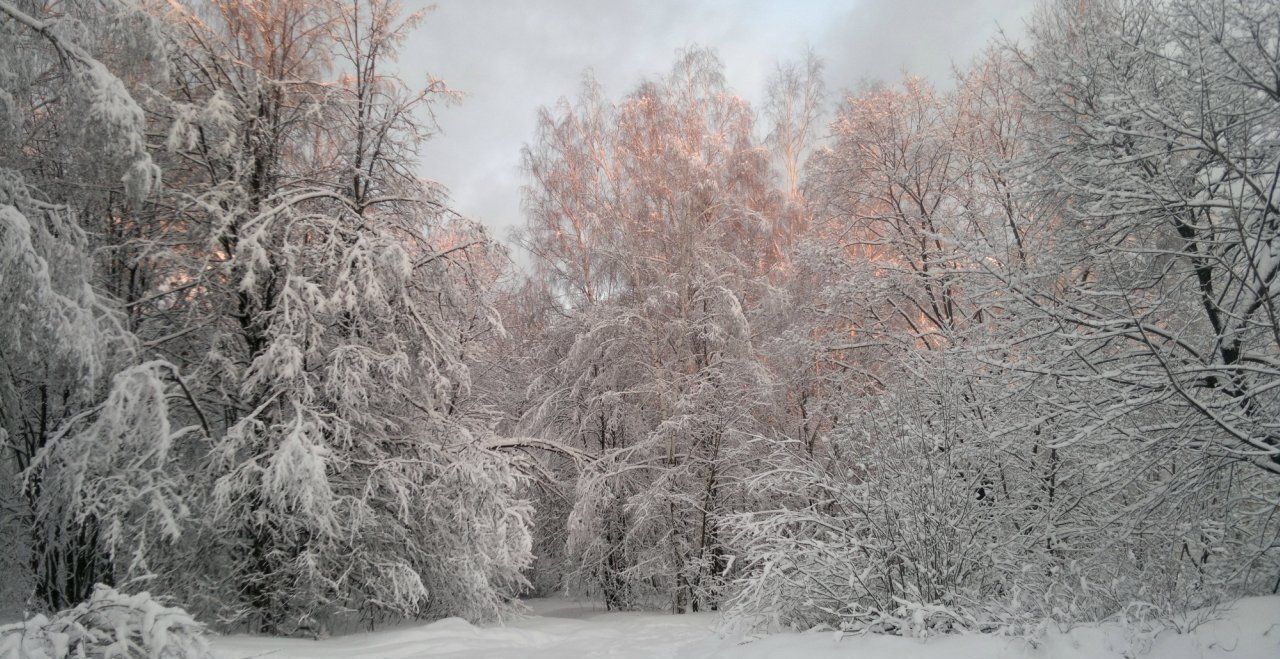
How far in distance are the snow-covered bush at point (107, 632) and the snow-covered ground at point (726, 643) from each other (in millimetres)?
726

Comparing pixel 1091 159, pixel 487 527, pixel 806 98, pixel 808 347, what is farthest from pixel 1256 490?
pixel 806 98

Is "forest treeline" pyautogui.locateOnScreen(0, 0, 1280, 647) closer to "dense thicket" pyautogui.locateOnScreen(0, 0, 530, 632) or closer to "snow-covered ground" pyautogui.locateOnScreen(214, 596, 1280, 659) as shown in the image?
"dense thicket" pyautogui.locateOnScreen(0, 0, 530, 632)

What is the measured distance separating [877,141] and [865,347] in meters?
3.56

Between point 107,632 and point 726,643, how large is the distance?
4176 mm

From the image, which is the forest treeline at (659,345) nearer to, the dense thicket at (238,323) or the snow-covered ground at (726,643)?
the dense thicket at (238,323)

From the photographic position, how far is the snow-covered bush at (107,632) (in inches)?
124

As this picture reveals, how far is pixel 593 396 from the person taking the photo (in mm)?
11812

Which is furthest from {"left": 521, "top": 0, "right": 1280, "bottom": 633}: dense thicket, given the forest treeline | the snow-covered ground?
the snow-covered ground

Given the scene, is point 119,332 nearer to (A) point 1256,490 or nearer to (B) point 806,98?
(A) point 1256,490

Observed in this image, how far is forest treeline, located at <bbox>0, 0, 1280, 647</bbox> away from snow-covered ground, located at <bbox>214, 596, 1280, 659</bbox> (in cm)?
24

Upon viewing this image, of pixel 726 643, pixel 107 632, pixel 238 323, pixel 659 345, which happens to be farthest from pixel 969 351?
pixel 238 323

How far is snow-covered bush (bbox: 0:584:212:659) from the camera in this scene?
3149 mm

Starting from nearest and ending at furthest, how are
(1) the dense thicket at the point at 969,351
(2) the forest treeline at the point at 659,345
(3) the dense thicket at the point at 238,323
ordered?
(1) the dense thicket at the point at 969,351 → (2) the forest treeline at the point at 659,345 → (3) the dense thicket at the point at 238,323

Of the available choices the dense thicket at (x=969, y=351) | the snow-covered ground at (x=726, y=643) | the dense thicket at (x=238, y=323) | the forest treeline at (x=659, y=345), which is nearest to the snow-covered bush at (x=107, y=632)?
the forest treeline at (x=659, y=345)
